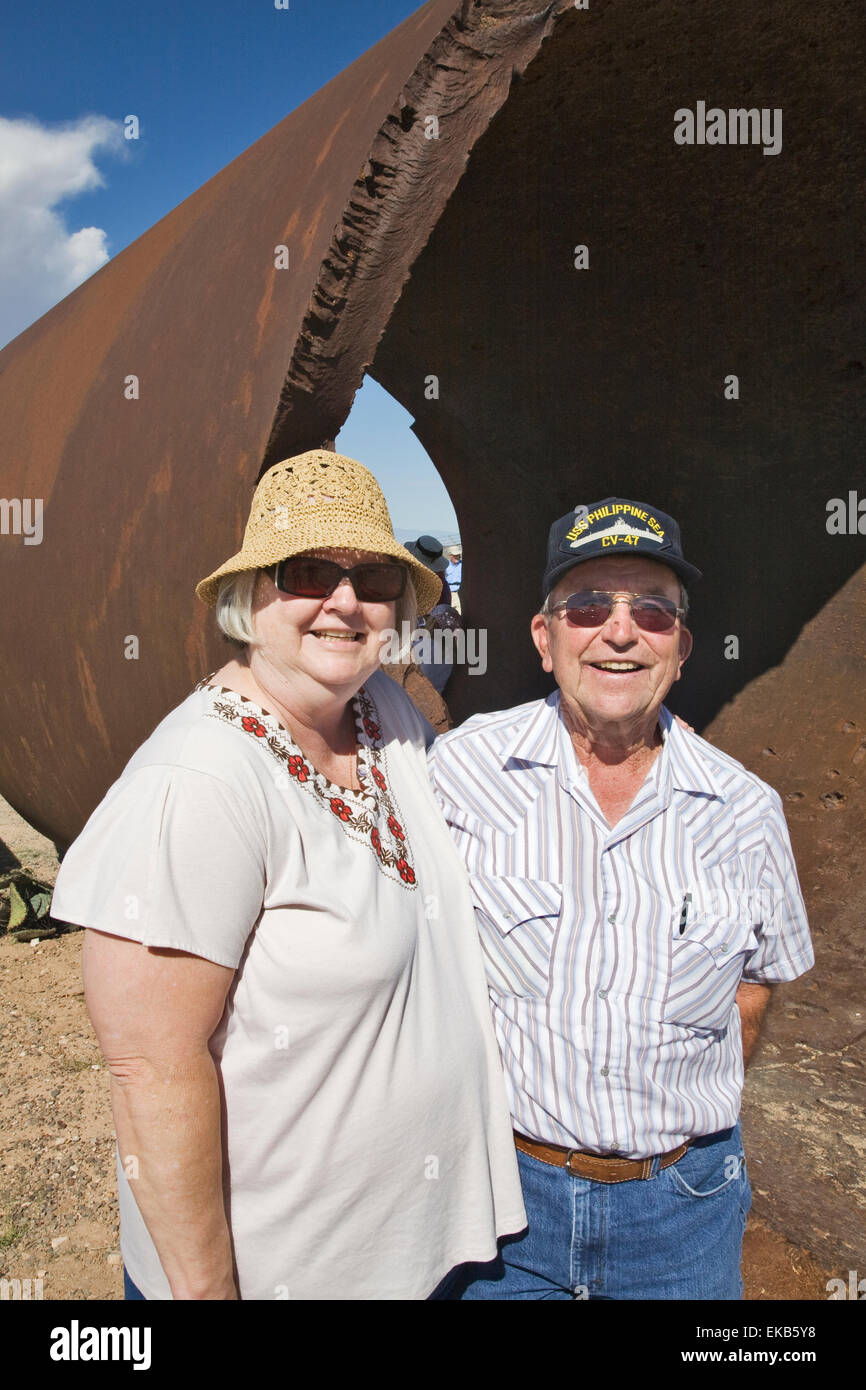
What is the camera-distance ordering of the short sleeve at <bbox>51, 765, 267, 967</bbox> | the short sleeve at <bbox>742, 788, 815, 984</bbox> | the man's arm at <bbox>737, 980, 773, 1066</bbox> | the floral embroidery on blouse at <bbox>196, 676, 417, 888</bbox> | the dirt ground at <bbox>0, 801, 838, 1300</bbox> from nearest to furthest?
the short sleeve at <bbox>51, 765, 267, 967</bbox>, the floral embroidery on blouse at <bbox>196, 676, 417, 888</bbox>, the short sleeve at <bbox>742, 788, 815, 984</bbox>, the man's arm at <bbox>737, 980, 773, 1066</bbox>, the dirt ground at <bbox>0, 801, 838, 1300</bbox>

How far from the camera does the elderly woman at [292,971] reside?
3.56 ft

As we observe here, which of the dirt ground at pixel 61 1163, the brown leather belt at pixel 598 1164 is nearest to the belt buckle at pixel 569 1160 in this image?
the brown leather belt at pixel 598 1164

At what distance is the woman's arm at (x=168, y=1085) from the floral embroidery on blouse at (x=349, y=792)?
0.29m

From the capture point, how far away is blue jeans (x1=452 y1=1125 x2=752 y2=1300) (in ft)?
4.82

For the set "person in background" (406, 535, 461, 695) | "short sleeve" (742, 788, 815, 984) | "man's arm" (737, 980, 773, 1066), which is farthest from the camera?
"person in background" (406, 535, 461, 695)

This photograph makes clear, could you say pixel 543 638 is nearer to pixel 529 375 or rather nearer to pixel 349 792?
pixel 349 792

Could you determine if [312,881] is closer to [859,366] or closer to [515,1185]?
[515,1185]

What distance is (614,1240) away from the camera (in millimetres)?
1472

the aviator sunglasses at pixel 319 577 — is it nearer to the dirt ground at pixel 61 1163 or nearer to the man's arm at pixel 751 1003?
the man's arm at pixel 751 1003

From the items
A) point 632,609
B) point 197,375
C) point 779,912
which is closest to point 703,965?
point 779,912

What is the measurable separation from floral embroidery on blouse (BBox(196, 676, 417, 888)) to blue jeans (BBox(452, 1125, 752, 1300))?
595 mm

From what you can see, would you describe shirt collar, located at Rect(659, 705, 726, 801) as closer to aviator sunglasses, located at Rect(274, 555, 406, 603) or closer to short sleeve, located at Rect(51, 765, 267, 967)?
aviator sunglasses, located at Rect(274, 555, 406, 603)

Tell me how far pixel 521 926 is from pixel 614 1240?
52 centimetres

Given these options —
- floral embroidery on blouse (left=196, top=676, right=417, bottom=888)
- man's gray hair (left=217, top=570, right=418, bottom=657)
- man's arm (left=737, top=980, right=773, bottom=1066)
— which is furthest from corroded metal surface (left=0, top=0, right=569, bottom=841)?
man's arm (left=737, top=980, right=773, bottom=1066)
